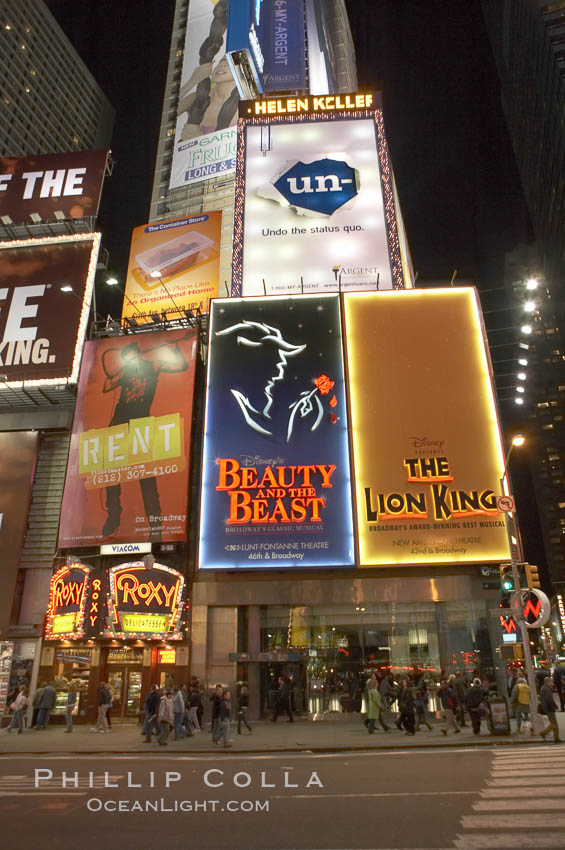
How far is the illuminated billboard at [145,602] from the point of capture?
26.0m

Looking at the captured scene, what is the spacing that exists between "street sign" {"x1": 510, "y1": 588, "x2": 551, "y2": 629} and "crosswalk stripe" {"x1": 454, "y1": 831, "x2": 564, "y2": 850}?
40.8 ft

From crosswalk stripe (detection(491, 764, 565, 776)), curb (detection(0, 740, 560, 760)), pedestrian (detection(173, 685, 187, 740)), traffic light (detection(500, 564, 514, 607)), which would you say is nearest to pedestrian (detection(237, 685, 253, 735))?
pedestrian (detection(173, 685, 187, 740))

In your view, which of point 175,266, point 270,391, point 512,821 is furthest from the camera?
point 175,266

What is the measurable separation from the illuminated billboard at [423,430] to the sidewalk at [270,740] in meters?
7.06

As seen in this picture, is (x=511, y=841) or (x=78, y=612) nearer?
(x=511, y=841)

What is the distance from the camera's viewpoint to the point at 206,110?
58656 mm

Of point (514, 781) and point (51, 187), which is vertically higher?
point (51, 187)

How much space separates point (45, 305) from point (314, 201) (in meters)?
16.7

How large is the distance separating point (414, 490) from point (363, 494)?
2268mm

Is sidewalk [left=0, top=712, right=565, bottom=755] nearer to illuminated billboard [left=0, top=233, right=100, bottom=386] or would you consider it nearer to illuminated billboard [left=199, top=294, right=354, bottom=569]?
illuminated billboard [left=199, top=294, right=354, bottom=569]

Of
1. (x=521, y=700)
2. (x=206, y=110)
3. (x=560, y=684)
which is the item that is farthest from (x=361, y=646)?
(x=206, y=110)

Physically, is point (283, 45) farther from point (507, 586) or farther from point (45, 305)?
point (507, 586)

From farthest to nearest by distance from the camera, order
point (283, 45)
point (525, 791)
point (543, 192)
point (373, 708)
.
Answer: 1. point (543, 192)
2. point (283, 45)
3. point (373, 708)
4. point (525, 791)

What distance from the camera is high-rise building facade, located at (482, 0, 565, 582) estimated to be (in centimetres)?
Answer: 11291
